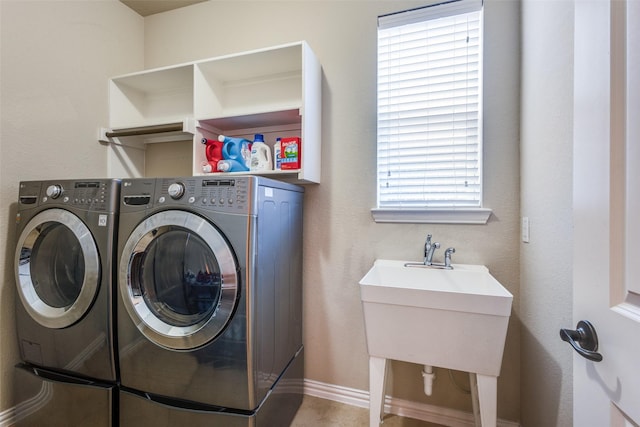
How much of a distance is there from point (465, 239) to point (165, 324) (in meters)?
1.62

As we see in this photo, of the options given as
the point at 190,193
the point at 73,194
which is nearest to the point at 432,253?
the point at 190,193

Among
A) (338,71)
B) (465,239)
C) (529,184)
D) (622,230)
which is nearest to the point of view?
(622,230)

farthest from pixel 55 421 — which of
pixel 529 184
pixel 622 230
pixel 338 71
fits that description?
pixel 529 184

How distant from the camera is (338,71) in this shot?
176 cm

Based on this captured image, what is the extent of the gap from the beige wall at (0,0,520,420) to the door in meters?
0.93

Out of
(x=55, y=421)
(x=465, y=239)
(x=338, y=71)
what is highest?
(x=338, y=71)

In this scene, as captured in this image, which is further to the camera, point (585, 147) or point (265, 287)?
point (265, 287)

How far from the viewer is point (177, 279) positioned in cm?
131

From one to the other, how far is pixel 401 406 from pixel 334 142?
168 centimetres

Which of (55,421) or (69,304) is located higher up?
(69,304)

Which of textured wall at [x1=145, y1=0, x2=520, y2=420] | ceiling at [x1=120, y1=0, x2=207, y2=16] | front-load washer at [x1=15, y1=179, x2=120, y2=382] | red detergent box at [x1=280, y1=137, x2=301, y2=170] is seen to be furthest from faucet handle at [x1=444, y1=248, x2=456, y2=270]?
ceiling at [x1=120, y1=0, x2=207, y2=16]

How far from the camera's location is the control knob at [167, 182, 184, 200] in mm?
1226

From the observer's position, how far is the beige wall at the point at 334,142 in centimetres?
148

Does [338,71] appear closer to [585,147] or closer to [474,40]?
[474,40]
